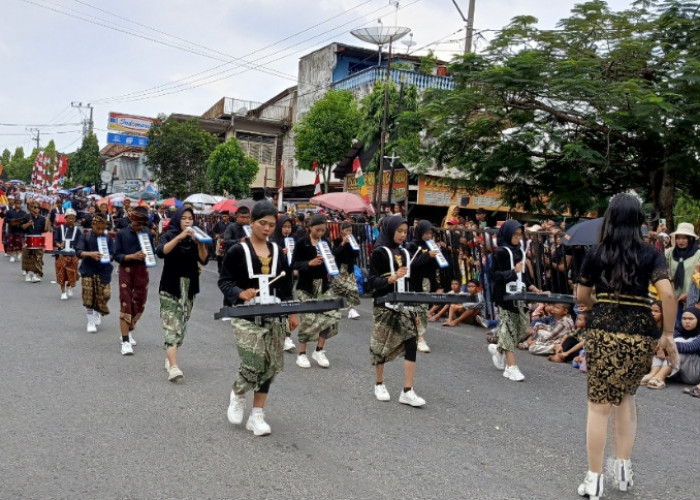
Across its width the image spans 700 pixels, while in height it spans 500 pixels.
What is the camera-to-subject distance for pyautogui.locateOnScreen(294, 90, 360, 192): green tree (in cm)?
2647

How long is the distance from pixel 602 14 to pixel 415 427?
11823 millimetres

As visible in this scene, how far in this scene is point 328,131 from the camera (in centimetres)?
2662

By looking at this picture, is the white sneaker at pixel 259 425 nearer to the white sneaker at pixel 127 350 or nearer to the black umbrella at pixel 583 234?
the white sneaker at pixel 127 350

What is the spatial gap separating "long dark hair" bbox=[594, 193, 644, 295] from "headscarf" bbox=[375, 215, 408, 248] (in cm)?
254

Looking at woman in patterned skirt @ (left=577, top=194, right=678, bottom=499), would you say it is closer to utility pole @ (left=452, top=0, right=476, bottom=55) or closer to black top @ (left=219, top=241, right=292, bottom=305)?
black top @ (left=219, top=241, right=292, bottom=305)

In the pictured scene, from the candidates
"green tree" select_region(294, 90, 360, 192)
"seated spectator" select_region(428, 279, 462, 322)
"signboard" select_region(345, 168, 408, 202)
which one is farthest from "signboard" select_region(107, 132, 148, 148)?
"seated spectator" select_region(428, 279, 462, 322)

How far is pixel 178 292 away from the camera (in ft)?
23.2

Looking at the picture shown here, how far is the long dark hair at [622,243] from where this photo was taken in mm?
4098

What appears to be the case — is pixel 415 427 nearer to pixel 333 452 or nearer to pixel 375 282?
pixel 333 452

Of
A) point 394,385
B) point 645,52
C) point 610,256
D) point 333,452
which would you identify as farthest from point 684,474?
point 645,52

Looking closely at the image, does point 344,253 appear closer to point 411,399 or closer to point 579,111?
point 411,399

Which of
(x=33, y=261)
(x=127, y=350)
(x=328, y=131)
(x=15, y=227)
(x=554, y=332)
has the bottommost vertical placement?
(x=127, y=350)

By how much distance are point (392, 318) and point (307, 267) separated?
2.38 meters

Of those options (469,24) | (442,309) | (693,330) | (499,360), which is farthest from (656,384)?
(469,24)
